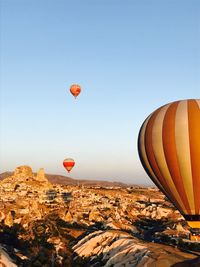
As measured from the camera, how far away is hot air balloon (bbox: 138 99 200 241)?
27047 mm

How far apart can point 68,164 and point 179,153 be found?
50.9 metres

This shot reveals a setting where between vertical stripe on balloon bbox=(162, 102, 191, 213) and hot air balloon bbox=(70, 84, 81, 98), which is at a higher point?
hot air balloon bbox=(70, 84, 81, 98)

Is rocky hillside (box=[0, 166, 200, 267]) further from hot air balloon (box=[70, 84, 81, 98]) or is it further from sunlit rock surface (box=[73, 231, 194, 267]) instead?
hot air balloon (box=[70, 84, 81, 98])

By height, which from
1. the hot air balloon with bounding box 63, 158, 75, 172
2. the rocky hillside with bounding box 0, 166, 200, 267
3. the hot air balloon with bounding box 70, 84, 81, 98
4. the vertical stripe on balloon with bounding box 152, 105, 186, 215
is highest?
the hot air balloon with bounding box 70, 84, 81, 98

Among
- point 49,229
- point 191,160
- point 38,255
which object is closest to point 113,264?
point 38,255

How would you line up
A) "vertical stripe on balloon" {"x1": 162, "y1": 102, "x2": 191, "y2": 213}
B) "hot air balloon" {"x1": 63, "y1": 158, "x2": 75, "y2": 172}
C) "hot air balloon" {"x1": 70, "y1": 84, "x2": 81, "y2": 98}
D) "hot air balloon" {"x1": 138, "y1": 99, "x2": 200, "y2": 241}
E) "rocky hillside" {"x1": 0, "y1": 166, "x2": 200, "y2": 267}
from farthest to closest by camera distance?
"hot air balloon" {"x1": 63, "y1": 158, "x2": 75, "y2": 172}
"hot air balloon" {"x1": 70, "y1": 84, "x2": 81, "y2": 98}
"rocky hillside" {"x1": 0, "y1": 166, "x2": 200, "y2": 267}
"vertical stripe on balloon" {"x1": 162, "y1": 102, "x2": 191, "y2": 213}
"hot air balloon" {"x1": 138, "y1": 99, "x2": 200, "y2": 241}

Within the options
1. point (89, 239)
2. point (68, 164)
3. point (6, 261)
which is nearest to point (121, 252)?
point (89, 239)

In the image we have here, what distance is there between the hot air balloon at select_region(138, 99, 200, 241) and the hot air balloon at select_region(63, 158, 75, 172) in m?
47.3

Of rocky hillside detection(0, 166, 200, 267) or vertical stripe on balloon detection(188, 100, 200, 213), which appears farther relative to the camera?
rocky hillside detection(0, 166, 200, 267)

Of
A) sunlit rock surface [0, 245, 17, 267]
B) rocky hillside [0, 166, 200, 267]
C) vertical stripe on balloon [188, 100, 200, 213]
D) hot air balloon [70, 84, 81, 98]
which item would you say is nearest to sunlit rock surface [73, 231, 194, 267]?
rocky hillside [0, 166, 200, 267]

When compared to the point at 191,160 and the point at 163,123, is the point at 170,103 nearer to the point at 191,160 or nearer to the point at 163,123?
the point at 163,123

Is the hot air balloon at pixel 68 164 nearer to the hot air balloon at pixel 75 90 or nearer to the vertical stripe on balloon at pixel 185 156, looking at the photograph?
the hot air balloon at pixel 75 90

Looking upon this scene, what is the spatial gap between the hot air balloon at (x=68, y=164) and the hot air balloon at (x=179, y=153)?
155 feet

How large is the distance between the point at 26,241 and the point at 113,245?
1343 cm
